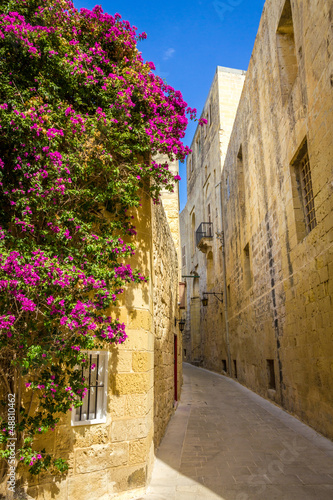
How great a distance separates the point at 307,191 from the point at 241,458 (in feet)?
17.3

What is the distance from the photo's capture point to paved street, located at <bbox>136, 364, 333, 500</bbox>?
3854mm

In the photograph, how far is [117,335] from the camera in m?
3.61

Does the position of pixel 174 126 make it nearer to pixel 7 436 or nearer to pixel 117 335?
pixel 117 335

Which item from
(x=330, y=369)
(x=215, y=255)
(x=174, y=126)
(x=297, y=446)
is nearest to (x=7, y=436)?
(x=174, y=126)

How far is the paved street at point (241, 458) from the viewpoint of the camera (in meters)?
3.85

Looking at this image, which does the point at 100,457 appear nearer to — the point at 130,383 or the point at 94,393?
the point at 94,393

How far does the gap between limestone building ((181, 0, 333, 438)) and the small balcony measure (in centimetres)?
599

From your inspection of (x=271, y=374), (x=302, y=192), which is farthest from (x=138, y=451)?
(x=271, y=374)

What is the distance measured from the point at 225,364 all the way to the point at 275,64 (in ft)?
43.0

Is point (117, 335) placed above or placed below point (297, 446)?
above

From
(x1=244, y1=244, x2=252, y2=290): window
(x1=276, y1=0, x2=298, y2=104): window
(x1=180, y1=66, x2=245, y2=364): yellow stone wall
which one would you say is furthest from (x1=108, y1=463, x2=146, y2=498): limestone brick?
(x1=180, y1=66, x2=245, y2=364): yellow stone wall

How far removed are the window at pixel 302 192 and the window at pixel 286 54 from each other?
1748 millimetres

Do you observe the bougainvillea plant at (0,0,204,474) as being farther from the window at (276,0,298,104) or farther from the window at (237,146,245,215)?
the window at (237,146,245,215)

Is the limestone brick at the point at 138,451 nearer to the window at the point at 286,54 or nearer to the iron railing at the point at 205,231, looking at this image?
the window at the point at 286,54
